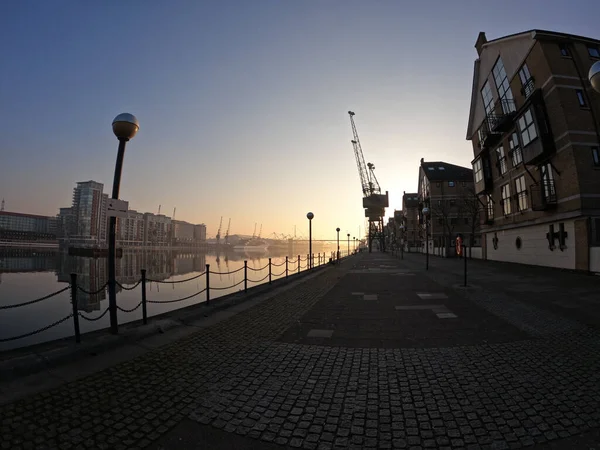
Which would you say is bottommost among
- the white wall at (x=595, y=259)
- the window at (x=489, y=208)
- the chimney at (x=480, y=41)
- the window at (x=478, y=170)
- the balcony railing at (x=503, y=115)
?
the white wall at (x=595, y=259)

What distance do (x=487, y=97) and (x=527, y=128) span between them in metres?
10.8

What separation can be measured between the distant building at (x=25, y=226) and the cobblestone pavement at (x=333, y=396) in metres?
162

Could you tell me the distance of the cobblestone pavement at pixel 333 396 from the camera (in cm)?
309

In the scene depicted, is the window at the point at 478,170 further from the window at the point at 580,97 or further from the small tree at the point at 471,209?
the window at the point at 580,97

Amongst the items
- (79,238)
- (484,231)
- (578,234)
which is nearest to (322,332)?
(578,234)

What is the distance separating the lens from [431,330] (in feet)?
22.5

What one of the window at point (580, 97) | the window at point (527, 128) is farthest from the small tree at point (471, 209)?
the window at point (580, 97)

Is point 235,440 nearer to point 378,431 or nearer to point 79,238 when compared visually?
point 378,431

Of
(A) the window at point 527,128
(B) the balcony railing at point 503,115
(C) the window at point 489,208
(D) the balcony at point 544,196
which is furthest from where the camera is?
(C) the window at point 489,208

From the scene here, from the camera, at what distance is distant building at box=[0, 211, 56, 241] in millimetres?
128750

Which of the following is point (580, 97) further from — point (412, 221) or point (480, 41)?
point (412, 221)

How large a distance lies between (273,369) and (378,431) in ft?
6.67

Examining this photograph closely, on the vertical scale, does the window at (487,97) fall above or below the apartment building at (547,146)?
above

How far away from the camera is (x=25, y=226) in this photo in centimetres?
15562
